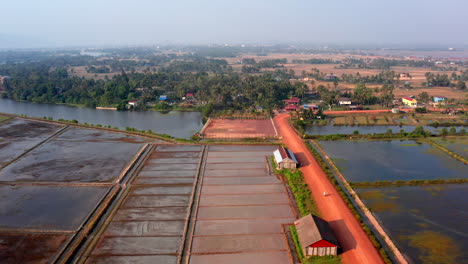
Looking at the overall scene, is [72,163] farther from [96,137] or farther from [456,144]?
[456,144]

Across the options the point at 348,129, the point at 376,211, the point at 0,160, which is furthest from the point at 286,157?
the point at 0,160

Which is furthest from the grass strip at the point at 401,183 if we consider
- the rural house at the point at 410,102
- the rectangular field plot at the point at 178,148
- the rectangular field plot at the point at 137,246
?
the rural house at the point at 410,102

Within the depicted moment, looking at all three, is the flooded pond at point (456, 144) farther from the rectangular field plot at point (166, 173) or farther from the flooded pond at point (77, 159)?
the flooded pond at point (77, 159)

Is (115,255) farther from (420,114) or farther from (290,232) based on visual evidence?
(420,114)

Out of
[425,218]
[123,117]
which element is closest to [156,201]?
[425,218]

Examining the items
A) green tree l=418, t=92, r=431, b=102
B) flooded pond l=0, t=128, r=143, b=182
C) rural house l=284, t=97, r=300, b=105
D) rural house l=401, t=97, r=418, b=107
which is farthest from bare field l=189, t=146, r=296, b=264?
green tree l=418, t=92, r=431, b=102
